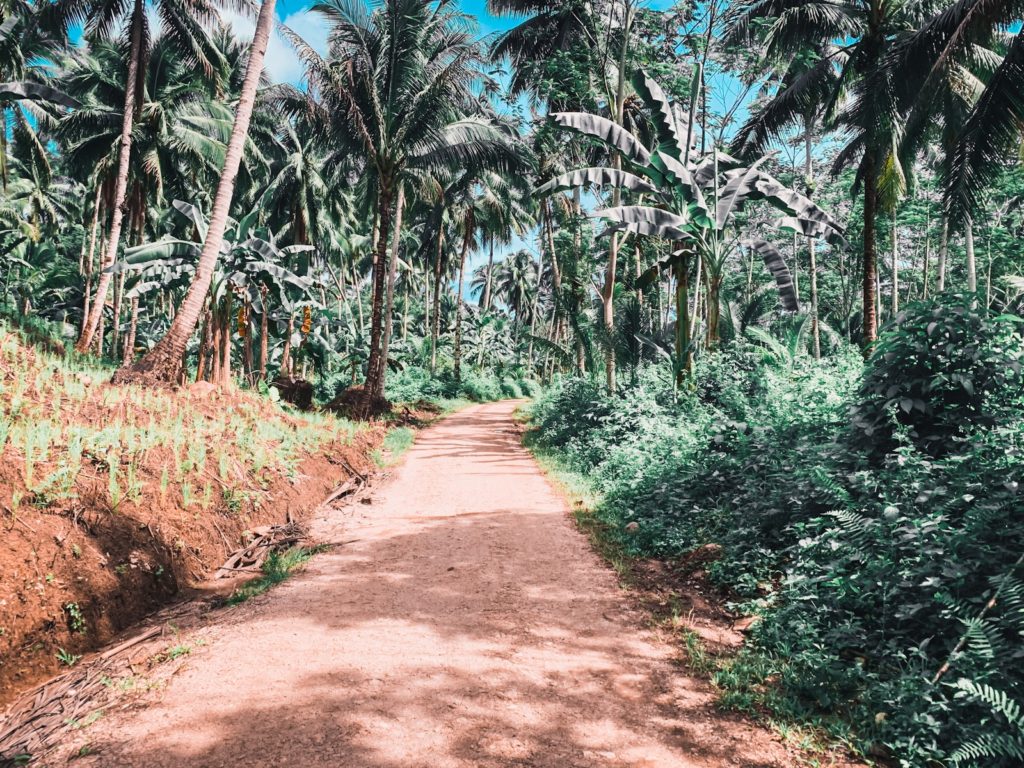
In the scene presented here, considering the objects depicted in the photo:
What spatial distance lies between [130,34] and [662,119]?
13.2 m

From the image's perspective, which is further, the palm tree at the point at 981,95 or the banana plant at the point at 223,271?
the banana plant at the point at 223,271

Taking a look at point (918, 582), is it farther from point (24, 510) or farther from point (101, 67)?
point (101, 67)

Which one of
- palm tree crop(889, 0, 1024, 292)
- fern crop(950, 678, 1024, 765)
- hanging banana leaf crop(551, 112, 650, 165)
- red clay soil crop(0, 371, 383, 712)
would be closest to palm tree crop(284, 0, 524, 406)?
hanging banana leaf crop(551, 112, 650, 165)

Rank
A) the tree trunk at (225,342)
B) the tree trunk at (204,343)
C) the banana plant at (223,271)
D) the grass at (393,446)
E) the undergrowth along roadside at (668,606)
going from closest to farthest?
the undergrowth along roadside at (668,606), the grass at (393,446), the banana plant at (223,271), the tree trunk at (225,342), the tree trunk at (204,343)

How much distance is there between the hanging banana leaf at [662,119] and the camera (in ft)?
32.0

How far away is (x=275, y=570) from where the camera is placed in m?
4.80

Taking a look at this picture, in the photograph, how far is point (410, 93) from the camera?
48.8 feet

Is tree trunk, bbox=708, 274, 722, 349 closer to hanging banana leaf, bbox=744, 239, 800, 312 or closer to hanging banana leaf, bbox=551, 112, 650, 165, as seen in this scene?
hanging banana leaf, bbox=744, 239, 800, 312

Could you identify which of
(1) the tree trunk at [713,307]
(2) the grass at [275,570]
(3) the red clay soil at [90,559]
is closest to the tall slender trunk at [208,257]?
(3) the red clay soil at [90,559]

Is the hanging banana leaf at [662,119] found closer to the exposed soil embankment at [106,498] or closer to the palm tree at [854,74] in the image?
the palm tree at [854,74]

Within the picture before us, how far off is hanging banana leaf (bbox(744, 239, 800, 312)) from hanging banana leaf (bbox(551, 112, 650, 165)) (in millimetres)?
2472

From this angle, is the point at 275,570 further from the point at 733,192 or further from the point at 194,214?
the point at 194,214

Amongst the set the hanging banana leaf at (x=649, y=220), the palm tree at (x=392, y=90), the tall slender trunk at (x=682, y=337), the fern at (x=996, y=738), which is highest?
the palm tree at (x=392, y=90)

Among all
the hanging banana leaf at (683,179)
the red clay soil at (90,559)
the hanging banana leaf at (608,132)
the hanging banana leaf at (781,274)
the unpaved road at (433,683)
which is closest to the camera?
the unpaved road at (433,683)
